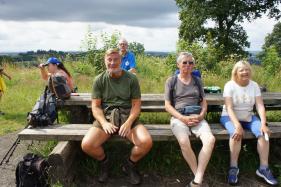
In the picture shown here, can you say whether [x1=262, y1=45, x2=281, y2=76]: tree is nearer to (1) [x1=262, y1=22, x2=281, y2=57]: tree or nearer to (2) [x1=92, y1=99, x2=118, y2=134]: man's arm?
(2) [x1=92, y1=99, x2=118, y2=134]: man's arm

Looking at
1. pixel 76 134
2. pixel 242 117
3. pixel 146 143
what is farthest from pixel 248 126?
pixel 76 134

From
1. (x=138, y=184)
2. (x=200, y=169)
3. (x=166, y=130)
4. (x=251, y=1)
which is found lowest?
(x=138, y=184)

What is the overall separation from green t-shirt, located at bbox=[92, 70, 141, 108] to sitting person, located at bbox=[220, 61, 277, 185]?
3.89 feet

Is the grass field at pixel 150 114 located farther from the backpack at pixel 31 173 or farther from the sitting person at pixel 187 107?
the backpack at pixel 31 173

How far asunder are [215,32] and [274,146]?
2353cm

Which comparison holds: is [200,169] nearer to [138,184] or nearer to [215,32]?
[138,184]

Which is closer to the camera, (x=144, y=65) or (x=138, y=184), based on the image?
(x=138, y=184)

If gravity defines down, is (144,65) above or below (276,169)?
above

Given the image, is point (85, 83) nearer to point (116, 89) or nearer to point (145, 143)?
point (116, 89)

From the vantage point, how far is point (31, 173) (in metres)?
4.40

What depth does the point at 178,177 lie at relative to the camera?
16.2ft

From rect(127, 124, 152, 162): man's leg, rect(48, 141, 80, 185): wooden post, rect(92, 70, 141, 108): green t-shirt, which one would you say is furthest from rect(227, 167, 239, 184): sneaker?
rect(48, 141, 80, 185): wooden post

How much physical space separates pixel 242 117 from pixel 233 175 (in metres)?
0.75

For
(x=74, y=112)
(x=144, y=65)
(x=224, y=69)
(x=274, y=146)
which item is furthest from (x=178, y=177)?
(x=144, y=65)
